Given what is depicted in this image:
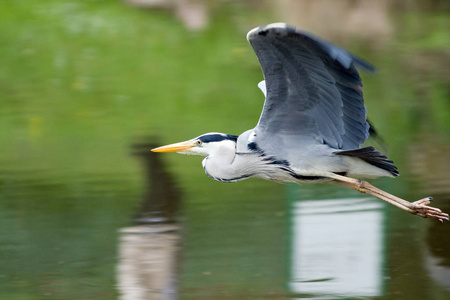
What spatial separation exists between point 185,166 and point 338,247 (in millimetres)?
2610

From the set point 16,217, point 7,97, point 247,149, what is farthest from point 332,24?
point 247,149

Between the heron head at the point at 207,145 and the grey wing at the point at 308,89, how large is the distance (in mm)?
212

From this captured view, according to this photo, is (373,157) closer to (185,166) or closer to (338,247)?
(338,247)

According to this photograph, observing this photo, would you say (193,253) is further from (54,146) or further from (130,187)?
(54,146)

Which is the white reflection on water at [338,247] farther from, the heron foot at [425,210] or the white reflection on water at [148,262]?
the white reflection on water at [148,262]

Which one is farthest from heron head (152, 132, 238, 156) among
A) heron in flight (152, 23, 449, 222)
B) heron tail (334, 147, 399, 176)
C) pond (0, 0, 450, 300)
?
pond (0, 0, 450, 300)

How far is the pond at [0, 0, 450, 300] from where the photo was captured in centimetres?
677

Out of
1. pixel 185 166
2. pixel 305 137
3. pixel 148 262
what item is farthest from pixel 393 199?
pixel 185 166

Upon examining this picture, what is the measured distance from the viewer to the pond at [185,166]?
6766 mm

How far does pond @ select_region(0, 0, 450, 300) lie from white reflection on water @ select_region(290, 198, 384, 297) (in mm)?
20

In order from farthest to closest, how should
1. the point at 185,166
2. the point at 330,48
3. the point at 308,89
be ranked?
the point at 185,166, the point at 308,89, the point at 330,48

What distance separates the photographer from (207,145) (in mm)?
5965

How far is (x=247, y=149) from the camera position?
19.5 feet

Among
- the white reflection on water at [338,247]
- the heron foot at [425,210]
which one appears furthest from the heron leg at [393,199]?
the white reflection on water at [338,247]
